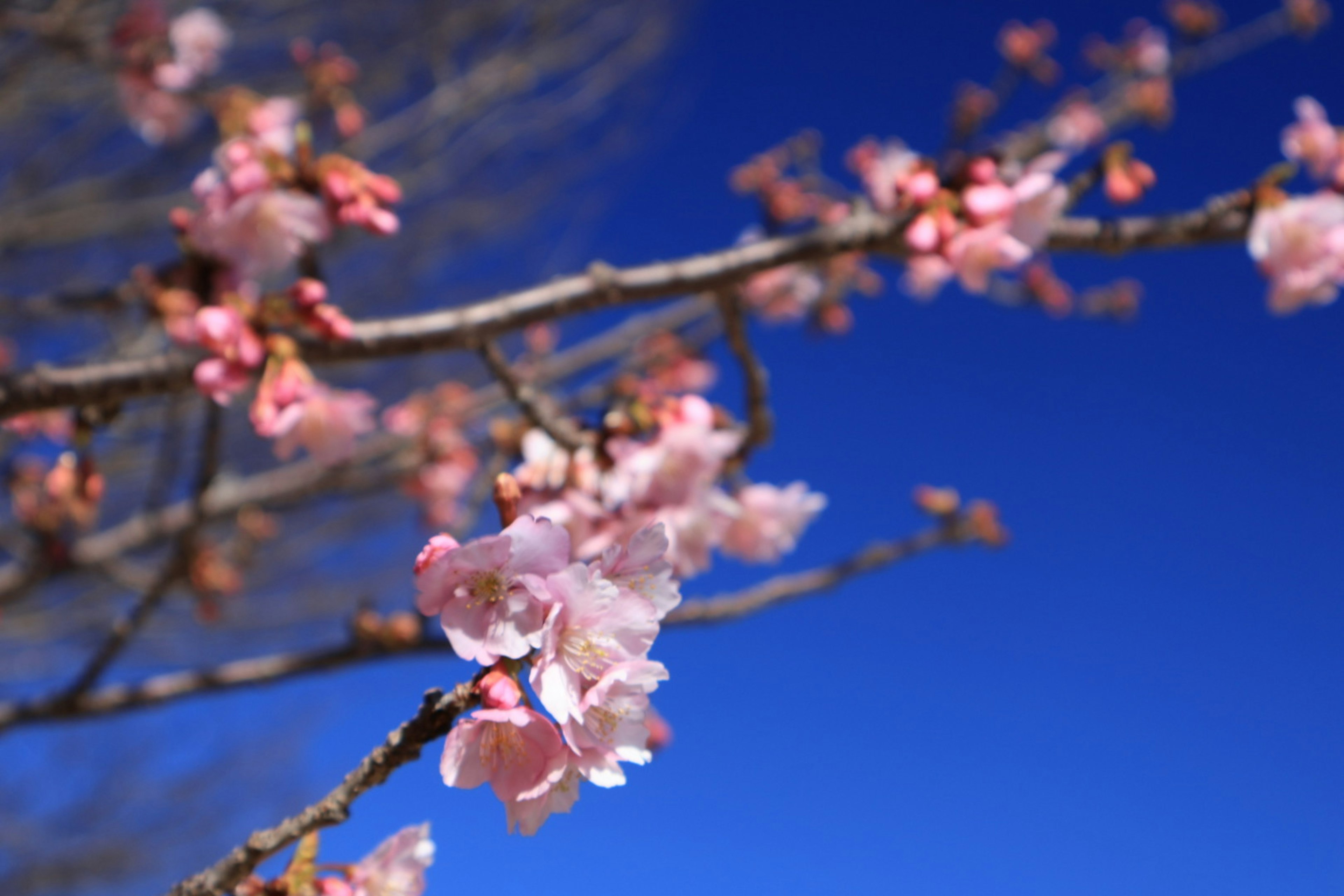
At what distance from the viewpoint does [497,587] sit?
0.92 metres

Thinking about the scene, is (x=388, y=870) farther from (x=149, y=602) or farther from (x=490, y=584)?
(x=149, y=602)

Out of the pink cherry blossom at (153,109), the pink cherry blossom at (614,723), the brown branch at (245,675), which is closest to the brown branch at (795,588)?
the brown branch at (245,675)

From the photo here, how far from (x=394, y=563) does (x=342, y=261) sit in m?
1.45

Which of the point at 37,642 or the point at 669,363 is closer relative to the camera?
the point at 669,363

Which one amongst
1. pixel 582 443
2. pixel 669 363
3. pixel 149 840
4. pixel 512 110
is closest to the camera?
pixel 582 443

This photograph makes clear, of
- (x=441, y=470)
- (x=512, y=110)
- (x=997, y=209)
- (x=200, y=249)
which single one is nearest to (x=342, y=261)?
(x=512, y=110)

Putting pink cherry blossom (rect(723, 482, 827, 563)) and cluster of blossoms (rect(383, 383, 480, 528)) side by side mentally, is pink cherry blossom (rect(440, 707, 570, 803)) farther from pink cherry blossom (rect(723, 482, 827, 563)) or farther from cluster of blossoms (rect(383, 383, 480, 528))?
cluster of blossoms (rect(383, 383, 480, 528))

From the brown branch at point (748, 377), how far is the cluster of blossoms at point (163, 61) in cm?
229

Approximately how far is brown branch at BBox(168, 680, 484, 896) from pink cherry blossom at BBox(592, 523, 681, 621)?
182 millimetres

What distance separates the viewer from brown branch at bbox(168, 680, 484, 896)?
2.81 feet

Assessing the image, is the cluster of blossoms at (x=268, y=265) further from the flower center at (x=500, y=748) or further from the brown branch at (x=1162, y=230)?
the brown branch at (x=1162, y=230)

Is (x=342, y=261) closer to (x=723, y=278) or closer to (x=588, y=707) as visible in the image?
(x=723, y=278)

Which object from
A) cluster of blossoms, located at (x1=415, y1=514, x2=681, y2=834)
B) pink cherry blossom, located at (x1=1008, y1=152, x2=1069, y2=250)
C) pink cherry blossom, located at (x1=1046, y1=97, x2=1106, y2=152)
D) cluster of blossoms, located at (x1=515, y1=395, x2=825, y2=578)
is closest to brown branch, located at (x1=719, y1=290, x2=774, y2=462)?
cluster of blossoms, located at (x1=515, y1=395, x2=825, y2=578)

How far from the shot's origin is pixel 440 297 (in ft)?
16.0
